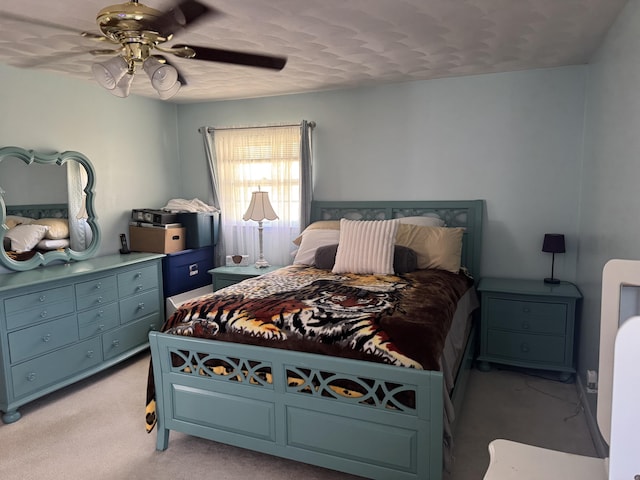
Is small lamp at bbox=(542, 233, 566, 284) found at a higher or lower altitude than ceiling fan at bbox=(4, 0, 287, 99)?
lower

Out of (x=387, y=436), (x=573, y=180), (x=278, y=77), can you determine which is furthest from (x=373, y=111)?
(x=387, y=436)

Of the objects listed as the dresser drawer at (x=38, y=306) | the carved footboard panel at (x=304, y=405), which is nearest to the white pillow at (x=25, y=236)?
the dresser drawer at (x=38, y=306)

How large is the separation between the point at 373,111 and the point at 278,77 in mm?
937

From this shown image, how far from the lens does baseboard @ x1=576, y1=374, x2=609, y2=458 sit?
7.55 feet

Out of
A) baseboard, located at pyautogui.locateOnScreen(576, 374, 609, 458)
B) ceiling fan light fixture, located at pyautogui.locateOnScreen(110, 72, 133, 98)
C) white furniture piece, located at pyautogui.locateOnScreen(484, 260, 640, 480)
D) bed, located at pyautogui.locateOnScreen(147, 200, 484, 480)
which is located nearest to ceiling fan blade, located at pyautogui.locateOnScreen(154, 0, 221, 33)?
ceiling fan light fixture, located at pyautogui.locateOnScreen(110, 72, 133, 98)

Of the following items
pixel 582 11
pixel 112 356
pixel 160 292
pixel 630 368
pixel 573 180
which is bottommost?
pixel 112 356

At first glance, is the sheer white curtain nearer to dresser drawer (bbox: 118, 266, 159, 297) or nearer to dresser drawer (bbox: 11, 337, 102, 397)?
dresser drawer (bbox: 118, 266, 159, 297)

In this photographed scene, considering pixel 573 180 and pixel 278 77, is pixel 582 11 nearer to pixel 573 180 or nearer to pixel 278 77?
pixel 573 180

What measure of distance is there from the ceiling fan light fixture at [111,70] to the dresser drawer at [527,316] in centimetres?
291

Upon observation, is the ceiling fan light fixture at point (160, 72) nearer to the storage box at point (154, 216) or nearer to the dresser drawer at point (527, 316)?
the storage box at point (154, 216)

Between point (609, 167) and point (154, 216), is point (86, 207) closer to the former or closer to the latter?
point (154, 216)

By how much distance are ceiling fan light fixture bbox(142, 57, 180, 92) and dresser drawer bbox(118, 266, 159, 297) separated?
1969mm

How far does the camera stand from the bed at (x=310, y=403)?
2.00 meters

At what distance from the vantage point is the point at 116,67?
211 cm
